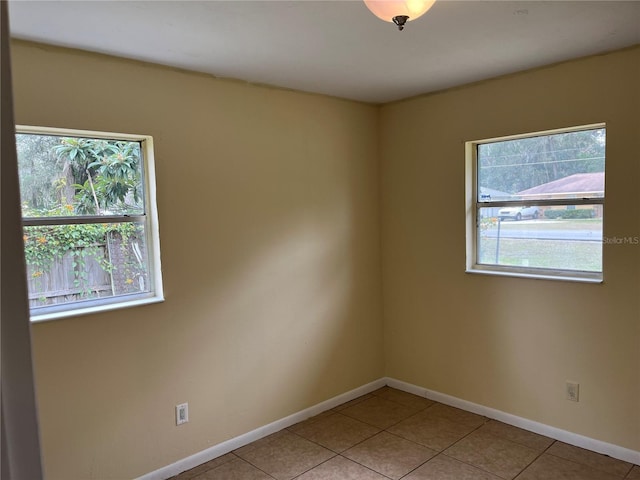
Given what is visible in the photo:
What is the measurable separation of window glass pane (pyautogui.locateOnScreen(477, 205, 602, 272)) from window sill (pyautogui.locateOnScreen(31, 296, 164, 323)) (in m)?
2.28

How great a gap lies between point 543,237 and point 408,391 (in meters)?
1.67

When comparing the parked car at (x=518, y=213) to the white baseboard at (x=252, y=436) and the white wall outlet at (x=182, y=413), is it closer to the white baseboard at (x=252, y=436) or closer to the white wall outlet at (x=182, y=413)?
the white baseboard at (x=252, y=436)

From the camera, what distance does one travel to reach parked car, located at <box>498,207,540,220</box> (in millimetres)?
3089

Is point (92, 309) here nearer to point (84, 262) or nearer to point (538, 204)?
point (84, 262)

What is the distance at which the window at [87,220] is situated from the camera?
7.56ft

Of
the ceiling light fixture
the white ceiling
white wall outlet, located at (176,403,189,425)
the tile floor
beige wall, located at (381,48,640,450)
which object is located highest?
the white ceiling

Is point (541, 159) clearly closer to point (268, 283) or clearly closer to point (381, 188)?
point (381, 188)

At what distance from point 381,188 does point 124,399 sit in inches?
97.2

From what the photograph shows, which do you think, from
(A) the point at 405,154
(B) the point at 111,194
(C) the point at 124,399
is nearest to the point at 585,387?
(A) the point at 405,154

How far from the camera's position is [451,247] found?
3.43 m

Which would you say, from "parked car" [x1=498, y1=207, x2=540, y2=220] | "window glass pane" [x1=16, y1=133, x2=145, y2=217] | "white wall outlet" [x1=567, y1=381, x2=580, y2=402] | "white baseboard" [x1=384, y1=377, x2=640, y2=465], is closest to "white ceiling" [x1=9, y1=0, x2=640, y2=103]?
"window glass pane" [x1=16, y1=133, x2=145, y2=217]

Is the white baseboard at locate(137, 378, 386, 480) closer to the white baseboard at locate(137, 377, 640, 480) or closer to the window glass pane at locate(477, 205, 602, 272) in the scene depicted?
the white baseboard at locate(137, 377, 640, 480)

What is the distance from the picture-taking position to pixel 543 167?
3025 mm

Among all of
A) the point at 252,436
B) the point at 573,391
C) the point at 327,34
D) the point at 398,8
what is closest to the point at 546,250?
the point at 573,391
